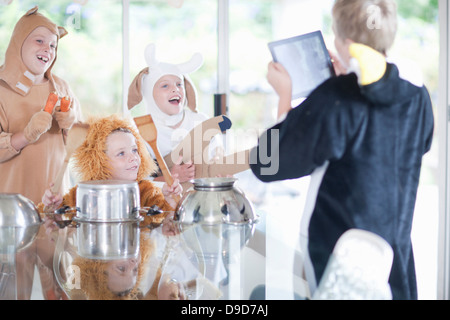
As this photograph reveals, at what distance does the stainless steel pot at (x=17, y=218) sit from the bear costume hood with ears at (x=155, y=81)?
521 mm

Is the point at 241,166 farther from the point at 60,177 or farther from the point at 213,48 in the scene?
the point at 213,48

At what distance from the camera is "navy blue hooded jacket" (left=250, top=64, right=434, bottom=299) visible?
3.07 ft

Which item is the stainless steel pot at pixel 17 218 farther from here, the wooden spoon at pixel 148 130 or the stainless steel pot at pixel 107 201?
the wooden spoon at pixel 148 130

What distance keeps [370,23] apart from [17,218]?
82cm

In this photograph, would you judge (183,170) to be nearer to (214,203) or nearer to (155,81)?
(155,81)

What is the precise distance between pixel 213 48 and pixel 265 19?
485 mm

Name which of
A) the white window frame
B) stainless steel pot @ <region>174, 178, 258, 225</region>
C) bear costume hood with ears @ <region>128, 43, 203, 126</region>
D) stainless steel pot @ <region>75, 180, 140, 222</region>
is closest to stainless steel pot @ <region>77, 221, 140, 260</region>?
stainless steel pot @ <region>75, 180, 140, 222</region>

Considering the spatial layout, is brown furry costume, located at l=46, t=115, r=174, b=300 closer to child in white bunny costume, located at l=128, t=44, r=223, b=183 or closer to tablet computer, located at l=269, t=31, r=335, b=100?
child in white bunny costume, located at l=128, t=44, r=223, b=183

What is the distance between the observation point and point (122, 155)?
1.45 m

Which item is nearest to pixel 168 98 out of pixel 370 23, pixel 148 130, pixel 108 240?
pixel 148 130

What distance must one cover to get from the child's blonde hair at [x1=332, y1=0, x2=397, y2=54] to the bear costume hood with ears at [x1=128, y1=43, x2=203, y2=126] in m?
0.71

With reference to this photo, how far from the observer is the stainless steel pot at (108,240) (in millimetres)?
966

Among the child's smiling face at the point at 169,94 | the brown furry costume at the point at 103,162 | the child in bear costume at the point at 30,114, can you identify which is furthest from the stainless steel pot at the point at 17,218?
the child's smiling face at the point at 169,94
